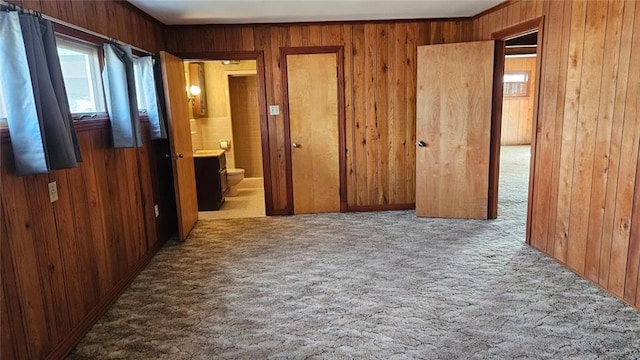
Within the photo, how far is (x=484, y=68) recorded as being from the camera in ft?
14.1

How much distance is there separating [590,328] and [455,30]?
356cm

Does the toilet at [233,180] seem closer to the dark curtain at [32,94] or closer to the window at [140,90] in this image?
the window at [140,90]

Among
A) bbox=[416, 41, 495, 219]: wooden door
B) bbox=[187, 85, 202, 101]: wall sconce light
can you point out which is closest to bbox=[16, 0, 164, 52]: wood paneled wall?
bbox=[187, 85, 202, 101]: wall sconce light

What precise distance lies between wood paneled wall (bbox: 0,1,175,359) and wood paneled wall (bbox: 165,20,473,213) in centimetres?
127

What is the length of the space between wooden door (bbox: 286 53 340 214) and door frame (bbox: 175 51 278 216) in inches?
11.5

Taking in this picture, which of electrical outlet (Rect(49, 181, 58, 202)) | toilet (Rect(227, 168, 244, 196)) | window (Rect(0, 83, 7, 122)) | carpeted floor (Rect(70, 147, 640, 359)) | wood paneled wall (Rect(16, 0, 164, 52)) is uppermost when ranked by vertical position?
wood paneled wall (Rect(16, 0, 164, 52))

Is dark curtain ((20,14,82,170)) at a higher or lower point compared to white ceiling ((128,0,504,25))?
lower

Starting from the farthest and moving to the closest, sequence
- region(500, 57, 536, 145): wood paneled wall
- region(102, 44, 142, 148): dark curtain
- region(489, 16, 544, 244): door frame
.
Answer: region(500, 57, 536, 145): wood paneled wall → region(489, 16, 544, 244): door frame → region(102, 44, 142, 148): dark curtain

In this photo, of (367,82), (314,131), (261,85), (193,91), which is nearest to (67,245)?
(261,85)

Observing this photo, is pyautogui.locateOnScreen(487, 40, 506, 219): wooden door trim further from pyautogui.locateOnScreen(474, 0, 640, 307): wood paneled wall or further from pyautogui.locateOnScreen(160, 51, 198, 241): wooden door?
pyautogui.locateOnScreen(160, 51, 198, 241): wooden door

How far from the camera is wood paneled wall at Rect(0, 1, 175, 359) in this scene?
1893 millimetres

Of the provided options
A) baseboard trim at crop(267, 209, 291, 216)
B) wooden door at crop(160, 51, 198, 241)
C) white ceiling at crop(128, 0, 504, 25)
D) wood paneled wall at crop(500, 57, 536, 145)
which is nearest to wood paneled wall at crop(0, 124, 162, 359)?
wooden door at crop(160, 51, 198, 241)

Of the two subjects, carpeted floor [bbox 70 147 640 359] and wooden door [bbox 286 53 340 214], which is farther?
wooden door [bbox 286 53 340 214]

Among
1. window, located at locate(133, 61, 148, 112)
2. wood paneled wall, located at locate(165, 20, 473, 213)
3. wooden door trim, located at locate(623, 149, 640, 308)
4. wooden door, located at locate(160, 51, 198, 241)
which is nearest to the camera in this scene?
wooden door trim, located at locate(623, 149, 640, 308)
